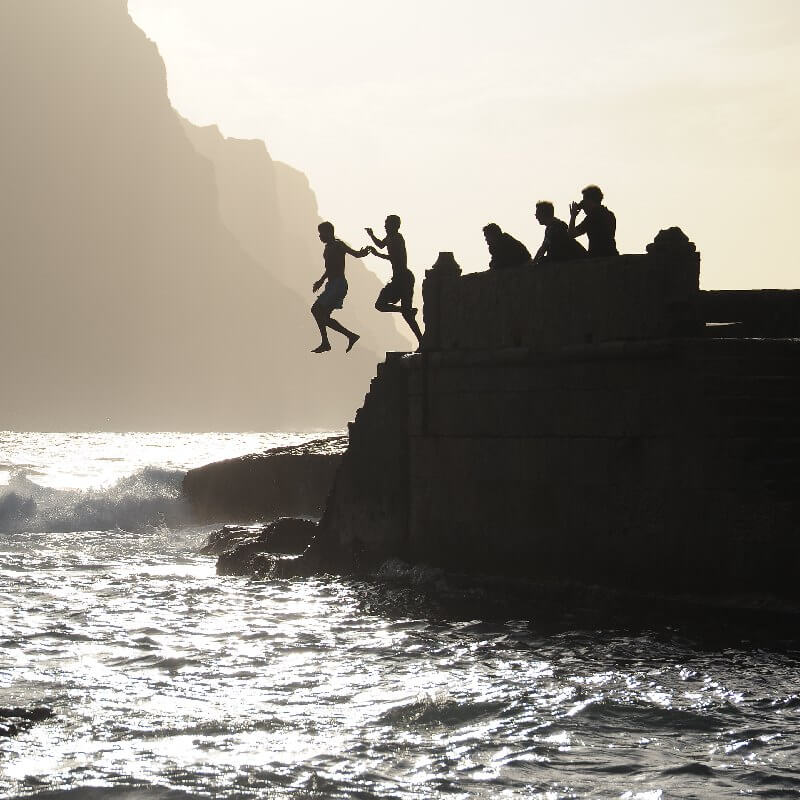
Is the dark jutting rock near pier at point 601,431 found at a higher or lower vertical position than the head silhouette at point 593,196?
lower

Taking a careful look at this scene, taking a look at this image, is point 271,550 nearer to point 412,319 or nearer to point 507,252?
point 412,319

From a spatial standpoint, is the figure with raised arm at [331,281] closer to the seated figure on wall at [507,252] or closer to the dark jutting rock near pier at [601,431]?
the dark jutting rock near pier at [601,431]

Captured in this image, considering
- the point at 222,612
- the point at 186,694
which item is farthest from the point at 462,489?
the point at 186,694

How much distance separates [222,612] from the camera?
1356cm

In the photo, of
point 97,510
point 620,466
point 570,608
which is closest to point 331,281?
point 620,466

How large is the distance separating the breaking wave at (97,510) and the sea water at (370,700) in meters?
10.2

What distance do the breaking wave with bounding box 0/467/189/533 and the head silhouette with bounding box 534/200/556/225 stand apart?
13.3 m

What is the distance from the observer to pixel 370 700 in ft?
31.0

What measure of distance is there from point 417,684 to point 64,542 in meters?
13.7

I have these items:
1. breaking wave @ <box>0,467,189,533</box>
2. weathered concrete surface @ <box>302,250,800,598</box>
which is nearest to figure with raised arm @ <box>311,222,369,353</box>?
weathered concrete surface @ <box>302,250,800,598</box>

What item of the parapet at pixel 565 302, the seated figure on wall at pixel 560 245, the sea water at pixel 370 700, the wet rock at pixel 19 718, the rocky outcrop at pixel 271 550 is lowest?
the sea water at pixel 370 700

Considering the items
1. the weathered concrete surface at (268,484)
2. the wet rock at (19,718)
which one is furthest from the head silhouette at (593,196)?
the weathered concrete surface at (268,484)

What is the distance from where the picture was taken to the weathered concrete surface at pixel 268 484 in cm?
2180

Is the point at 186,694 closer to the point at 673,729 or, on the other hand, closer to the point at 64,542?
the point at 673,729
